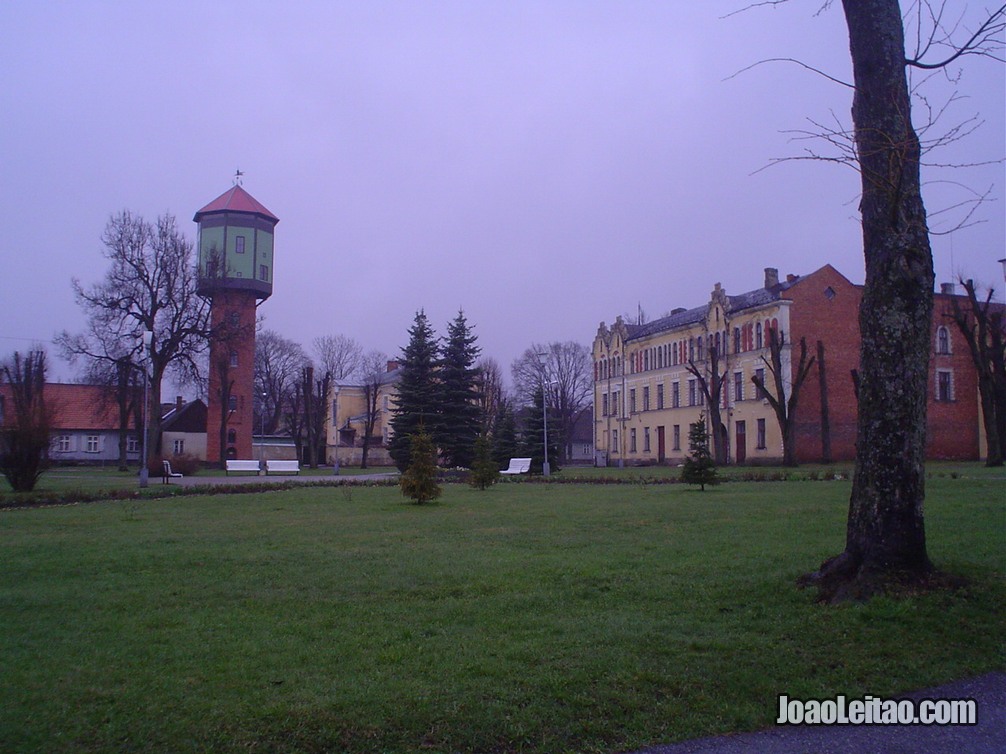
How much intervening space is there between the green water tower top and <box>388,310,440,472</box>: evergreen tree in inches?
746

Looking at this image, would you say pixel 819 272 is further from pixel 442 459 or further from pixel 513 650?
pixel 513 650

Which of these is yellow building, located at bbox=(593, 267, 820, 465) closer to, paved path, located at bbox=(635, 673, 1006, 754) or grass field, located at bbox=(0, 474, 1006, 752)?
grass field, located at bbox=(0, 474, 1006, 752)

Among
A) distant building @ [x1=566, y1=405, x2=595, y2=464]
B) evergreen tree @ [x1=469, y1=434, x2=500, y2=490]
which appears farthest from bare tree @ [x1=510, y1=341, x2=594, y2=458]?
evergreen tree @ [x1=469, y1=434, x2=500, y2=490]

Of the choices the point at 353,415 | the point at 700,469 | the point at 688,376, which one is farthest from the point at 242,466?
the point at 353,415

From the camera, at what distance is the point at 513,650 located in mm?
6422

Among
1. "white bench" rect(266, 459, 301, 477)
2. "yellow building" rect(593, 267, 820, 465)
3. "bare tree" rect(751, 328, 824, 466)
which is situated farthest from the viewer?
"yellow building" rect(593, 267, 820, 465)

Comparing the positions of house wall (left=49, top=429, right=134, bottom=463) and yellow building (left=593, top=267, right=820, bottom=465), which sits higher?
yellow building (left=593, top=267, right=820, bottom=465)

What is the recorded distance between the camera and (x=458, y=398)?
51781mm

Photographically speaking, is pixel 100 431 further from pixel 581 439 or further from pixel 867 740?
pixel 867 740

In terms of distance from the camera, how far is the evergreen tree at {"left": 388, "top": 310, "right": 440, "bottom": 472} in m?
50.0

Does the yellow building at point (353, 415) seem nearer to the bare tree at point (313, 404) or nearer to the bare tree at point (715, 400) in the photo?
the bare tree at point (313, 404)

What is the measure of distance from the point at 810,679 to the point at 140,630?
17.5 feet

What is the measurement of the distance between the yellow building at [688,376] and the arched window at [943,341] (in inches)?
343

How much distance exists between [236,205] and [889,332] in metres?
64.4
